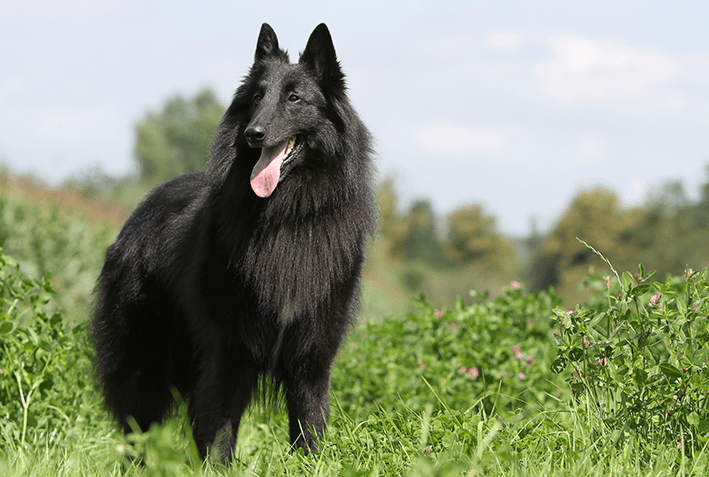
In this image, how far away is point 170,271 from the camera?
13.1 feet

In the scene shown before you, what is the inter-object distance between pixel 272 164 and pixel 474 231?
64310 mm

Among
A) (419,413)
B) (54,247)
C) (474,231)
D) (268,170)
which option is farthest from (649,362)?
(474,231)

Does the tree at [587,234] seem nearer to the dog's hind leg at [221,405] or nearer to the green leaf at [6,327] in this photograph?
the dog's hind leg at [221,405]

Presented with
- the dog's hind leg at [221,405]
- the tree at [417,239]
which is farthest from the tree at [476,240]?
the dog's hind leg at [221,405]

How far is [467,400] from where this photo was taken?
5.12m

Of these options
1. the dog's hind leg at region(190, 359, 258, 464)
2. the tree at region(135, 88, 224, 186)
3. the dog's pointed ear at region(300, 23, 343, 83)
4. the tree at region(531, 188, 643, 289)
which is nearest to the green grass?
the dog's hind leg at region(190, 359, 258, 464)

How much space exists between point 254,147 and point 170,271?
3.43 ft

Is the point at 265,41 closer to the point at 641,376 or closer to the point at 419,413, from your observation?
the point at 419,413

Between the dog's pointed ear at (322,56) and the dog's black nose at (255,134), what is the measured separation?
0.61 metres

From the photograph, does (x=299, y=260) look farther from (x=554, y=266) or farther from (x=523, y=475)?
(x=554, y=266)

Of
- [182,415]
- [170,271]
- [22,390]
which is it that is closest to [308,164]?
[170,271]

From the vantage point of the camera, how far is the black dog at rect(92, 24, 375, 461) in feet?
11.7

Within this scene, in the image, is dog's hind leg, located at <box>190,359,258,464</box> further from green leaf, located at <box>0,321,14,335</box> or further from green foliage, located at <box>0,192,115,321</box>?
green foliage, located at <box>0,192,115,321</box>

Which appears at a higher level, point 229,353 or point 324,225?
point 324,225
